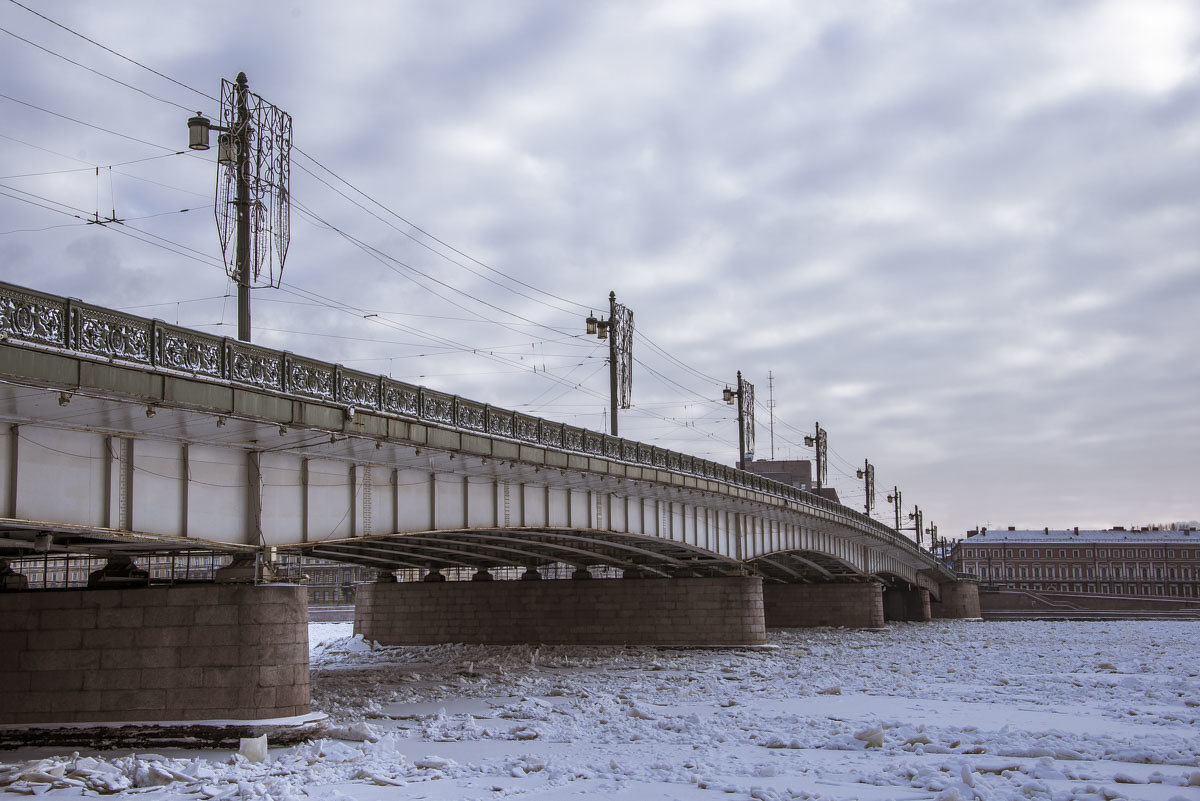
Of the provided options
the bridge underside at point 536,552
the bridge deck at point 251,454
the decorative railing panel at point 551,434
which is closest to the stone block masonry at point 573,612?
the bridge underside at point 536,552

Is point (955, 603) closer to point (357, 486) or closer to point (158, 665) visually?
point (357, 486)

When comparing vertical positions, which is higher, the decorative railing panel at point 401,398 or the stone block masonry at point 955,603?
the decorative railing panel at point 401,398

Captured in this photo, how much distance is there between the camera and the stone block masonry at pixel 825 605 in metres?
66.2

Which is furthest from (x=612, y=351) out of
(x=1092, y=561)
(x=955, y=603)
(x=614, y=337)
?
(x=1092, y=561)

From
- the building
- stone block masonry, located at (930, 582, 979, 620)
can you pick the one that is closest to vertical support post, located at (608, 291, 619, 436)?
stone block masonry, located at (930, 582, 979, 620)

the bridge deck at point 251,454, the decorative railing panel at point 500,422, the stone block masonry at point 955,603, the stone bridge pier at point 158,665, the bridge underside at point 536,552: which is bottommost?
the stone block masonry at point 955,603

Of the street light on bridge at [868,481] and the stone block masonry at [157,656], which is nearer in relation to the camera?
the stone block masonry at [157,656]

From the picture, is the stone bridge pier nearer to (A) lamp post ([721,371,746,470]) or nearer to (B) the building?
(A) lamp post ([721,371,746,470])

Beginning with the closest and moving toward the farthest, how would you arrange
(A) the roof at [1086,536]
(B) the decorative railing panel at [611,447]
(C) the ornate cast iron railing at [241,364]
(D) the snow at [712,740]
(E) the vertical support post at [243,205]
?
(D) the snow at [712,740] → (C) the ornate cast iron railing at [241,364] → (E) the vertical support post at [243,205] → (B) the decorative railing panel at [611,447] → (A) the roof at [1086,536]

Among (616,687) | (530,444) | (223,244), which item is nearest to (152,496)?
(223,244)

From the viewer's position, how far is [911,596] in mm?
94375

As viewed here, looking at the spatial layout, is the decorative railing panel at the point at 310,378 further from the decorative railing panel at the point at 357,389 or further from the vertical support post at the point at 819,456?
the vertical support post at the point at 819,456

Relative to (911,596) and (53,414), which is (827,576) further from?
(53,414)

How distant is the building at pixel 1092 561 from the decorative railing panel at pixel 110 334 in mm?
143270
